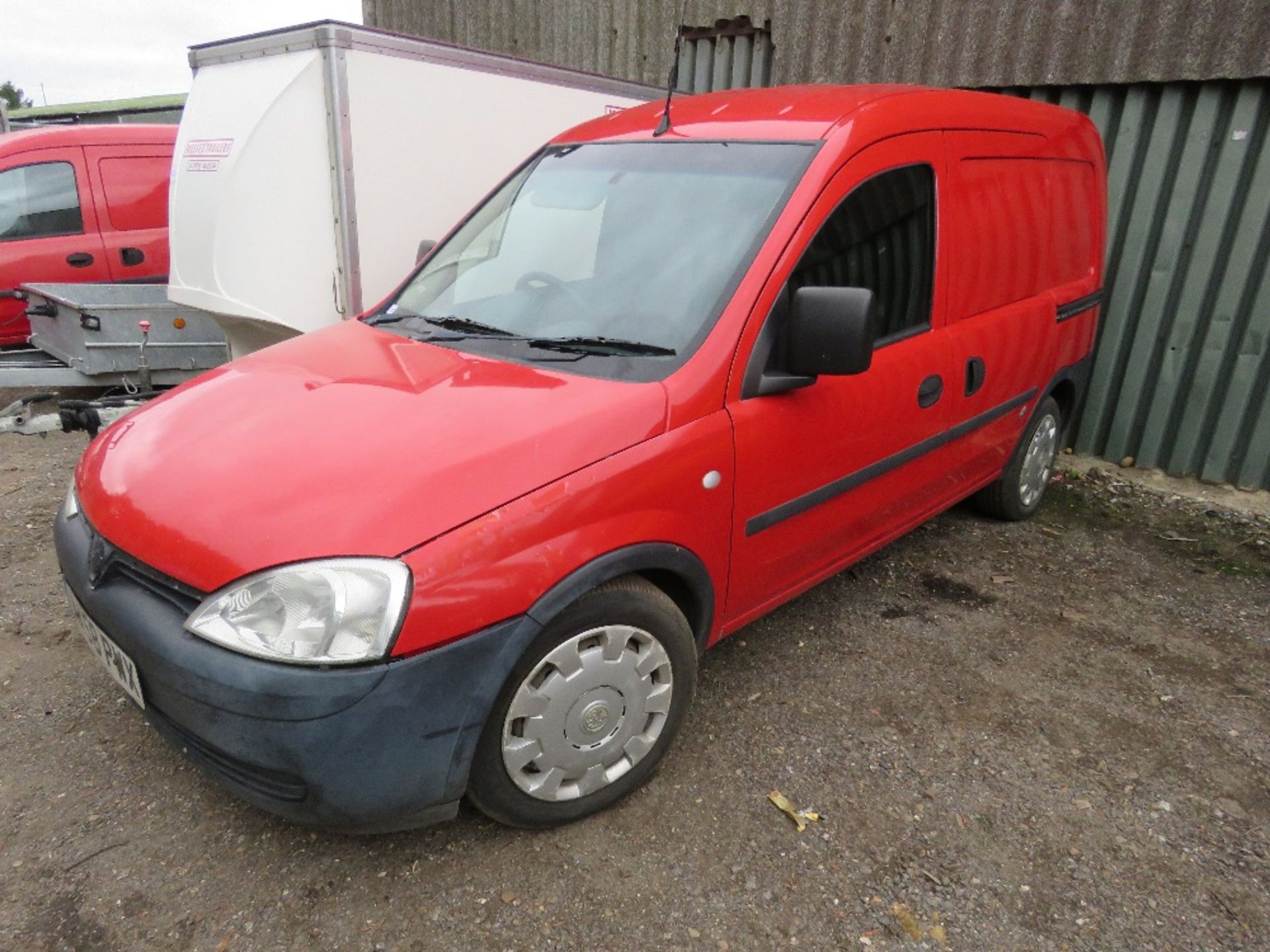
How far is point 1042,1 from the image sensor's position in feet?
16.7

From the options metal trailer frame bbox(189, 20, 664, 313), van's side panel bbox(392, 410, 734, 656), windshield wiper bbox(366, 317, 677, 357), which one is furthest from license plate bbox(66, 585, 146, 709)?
metal trailer frame bbox(189, 20, 664, 313)

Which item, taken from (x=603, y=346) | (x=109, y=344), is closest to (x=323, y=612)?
(x=603, y=346)

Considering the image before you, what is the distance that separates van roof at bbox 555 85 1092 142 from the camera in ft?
9.26

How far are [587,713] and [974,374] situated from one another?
2.16 metres

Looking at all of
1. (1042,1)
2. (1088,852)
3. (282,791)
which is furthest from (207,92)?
(1088,852)

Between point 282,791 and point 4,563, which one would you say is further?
point 4,563

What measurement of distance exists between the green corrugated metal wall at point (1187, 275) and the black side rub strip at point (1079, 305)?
95cm

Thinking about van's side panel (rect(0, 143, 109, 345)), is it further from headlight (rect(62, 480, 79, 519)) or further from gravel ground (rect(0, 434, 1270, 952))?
headlight (rect(62, 480, 79, 519))

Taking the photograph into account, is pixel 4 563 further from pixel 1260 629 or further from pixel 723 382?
pixel 1260 629

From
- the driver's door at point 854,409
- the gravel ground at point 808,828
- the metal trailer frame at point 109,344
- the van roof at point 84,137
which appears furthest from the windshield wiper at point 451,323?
the van roof at point 84,137

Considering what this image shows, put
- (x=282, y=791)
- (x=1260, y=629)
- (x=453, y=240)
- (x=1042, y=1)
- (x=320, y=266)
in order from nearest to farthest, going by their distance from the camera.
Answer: (x=282, y=791), (x=453, y=240), (x=1260, y=629), (x=320, y=266), (x=1042, y=1)

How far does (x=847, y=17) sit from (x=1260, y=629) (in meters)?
4.65

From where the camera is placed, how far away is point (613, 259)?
2.71 metres

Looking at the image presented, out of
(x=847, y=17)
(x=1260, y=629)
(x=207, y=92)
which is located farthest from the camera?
(x=847, y=17)
